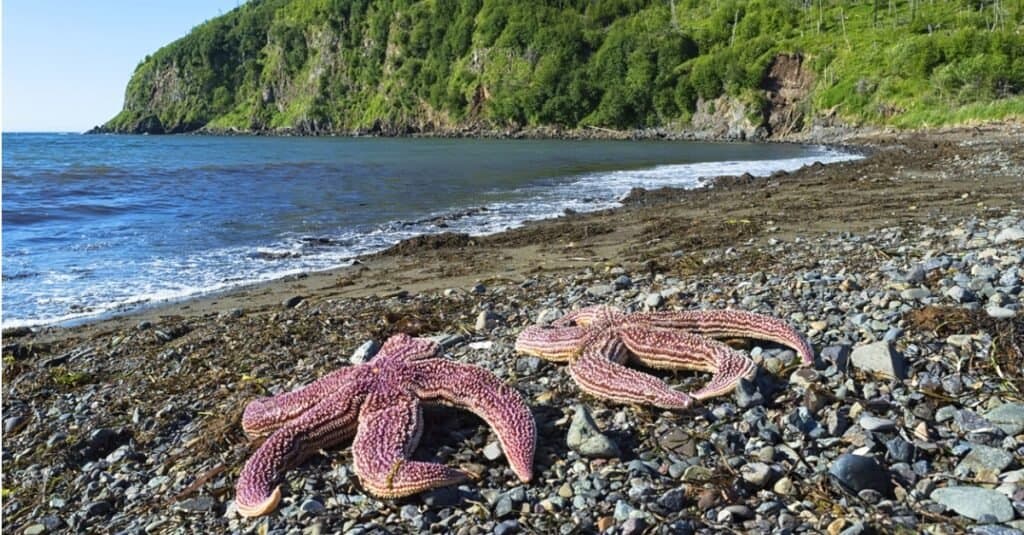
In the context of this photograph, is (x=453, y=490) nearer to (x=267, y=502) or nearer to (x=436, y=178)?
(x=267, y=502)

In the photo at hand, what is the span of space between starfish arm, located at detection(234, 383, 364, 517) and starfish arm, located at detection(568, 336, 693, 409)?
5.61ft

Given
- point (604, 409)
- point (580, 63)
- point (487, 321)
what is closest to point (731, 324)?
point (604, 409)

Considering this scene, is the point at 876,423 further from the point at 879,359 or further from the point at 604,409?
the point at 604,409

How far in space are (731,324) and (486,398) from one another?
7.30 ft

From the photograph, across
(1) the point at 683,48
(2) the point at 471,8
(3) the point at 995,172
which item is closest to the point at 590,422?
(3) the point at 995,172

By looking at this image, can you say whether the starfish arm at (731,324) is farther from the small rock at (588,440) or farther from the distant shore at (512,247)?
the distant shore at (512,247)

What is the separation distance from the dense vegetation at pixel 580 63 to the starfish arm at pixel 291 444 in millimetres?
54243

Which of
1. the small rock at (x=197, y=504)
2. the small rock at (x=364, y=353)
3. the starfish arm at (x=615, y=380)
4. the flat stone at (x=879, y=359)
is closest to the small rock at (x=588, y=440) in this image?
the starfish arm at (x=615, y=380)

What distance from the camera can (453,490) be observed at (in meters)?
4.13

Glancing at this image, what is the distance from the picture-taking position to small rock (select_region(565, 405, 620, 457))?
4.30m

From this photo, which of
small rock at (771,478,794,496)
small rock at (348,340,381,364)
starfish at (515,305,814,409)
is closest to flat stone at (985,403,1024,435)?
starfish at (515,305,814,409)

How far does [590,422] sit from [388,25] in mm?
164348

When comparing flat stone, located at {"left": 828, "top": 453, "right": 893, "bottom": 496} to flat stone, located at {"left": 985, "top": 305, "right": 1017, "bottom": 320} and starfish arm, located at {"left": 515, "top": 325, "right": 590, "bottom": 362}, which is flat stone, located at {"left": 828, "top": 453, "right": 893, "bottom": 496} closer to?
starfish arm, located at {"left": 515, "top": 325, "right": 590, "bottom": 362}

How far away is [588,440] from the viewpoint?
4.37m
